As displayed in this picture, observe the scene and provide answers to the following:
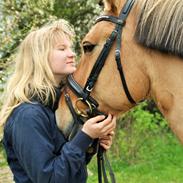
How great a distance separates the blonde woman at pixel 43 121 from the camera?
261 cm

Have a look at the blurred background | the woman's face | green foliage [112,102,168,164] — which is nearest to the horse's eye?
the woman's face

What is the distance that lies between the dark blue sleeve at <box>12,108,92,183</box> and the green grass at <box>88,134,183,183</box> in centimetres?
364

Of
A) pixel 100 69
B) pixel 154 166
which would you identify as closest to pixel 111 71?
pixel 100 69

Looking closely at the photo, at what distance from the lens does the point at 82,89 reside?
2.75 m

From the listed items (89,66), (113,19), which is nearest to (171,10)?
(113,19)

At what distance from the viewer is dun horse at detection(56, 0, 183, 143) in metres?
2.43

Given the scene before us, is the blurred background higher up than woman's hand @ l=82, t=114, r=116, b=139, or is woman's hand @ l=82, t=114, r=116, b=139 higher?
woman's hand @ l=82, t=114, r=116, b=139

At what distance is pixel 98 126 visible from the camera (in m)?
2.67

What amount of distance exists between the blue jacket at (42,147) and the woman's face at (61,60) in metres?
0.25

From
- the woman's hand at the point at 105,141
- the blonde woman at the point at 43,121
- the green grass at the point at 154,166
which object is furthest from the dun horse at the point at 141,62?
the green grass at the point at 154,166

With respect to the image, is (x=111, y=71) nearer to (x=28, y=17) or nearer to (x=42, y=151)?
(x=42, y=151)

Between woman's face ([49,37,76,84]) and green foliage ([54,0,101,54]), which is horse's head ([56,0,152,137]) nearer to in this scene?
woman's face ([49,37,76,84])

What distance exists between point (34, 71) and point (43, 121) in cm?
34

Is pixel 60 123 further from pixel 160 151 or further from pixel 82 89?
pixel 160 151
